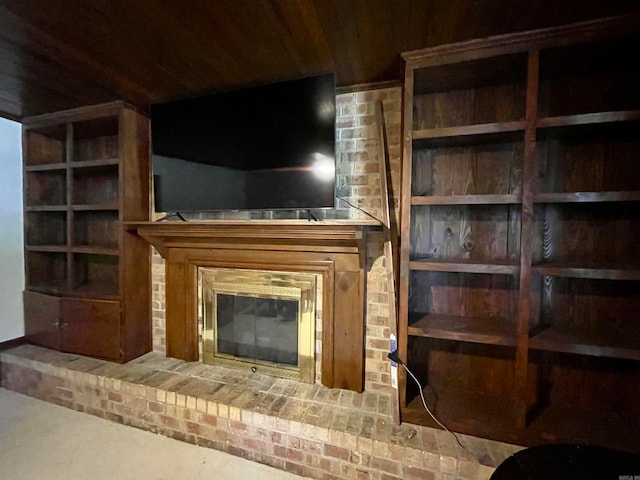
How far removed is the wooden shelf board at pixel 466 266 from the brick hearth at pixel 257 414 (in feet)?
2.68

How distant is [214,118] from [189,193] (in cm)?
53

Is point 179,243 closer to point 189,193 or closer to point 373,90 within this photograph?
point 189,193

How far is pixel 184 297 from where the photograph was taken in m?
2.06

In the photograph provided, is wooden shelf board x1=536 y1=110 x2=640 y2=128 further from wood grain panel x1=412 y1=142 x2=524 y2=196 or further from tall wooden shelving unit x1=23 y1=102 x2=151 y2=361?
tall wooden shelving unit x1=23 y1=102 x2=151 y2=361

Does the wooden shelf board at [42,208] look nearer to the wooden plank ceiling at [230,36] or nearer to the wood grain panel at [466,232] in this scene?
the wooden plank ceiling at [230,36]

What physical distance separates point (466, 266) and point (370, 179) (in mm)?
741

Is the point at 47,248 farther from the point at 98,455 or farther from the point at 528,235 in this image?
the point at 528,235

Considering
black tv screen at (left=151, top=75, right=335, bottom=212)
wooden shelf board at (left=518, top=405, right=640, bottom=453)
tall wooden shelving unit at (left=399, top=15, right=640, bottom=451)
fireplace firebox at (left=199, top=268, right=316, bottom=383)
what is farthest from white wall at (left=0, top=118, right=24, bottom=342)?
wooden shelf board at (left=518, top=405, right=640, bottom=453)

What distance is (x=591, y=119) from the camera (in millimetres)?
1150

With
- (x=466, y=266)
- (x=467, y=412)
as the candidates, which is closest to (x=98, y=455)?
(x=467, y=412)

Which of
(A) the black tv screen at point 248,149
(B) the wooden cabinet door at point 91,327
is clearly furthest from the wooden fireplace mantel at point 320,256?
(B) the wooden cabinet door at point 91,327

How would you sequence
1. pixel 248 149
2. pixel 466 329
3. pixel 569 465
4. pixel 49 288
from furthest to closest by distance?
pixel 49 288, pixel 248 149, pixel 466 329, pixel 569 465

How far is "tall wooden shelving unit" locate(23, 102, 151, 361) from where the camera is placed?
203cm

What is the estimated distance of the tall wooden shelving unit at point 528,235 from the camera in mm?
1230
